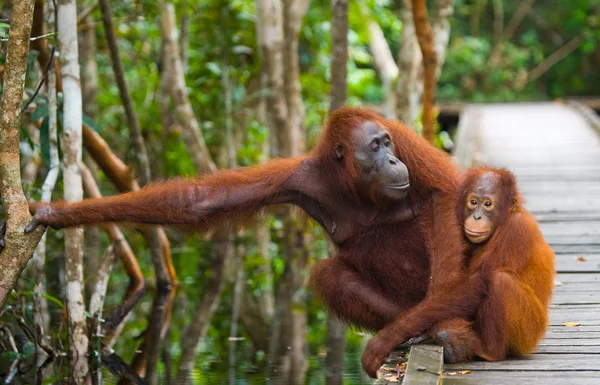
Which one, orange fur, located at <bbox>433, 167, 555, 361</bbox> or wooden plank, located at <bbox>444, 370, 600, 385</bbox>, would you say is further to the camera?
orange fur, located at <bbox>433, 167, 555, 361</bbox>

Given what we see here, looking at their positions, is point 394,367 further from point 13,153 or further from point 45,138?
point 45,138

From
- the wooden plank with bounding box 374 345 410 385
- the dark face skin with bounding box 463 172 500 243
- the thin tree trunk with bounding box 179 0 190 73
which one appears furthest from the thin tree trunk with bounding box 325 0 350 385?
the thin tree trunk with bounding box 179 0 190 73

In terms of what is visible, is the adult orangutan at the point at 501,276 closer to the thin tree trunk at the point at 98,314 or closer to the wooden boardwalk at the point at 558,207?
the wooden boardwalk at the point at 558,207

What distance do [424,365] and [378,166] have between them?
1068 millimetres

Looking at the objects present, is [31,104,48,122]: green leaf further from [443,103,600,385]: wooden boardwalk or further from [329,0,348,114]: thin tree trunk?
[443,103,600,385]: wooden boardwalk

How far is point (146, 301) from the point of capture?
24.7ft

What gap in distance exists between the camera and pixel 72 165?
4.82 m

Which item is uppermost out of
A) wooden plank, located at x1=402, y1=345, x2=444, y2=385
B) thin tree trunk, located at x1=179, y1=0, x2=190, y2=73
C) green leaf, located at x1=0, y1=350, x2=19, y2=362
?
thin tree trunk, located at x1=179, y1=0, x2=190, y2=73

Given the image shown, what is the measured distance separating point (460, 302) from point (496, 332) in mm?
190

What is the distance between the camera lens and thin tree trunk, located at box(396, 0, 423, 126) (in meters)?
8.87

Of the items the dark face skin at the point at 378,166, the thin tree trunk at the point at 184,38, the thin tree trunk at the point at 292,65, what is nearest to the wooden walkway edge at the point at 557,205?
the dark face skin at the point at 378,166

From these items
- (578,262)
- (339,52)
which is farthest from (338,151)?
(339,52)

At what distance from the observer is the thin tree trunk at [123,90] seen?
6.39 meters

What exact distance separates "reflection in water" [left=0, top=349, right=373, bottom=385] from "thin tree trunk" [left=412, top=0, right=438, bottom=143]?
285cm
